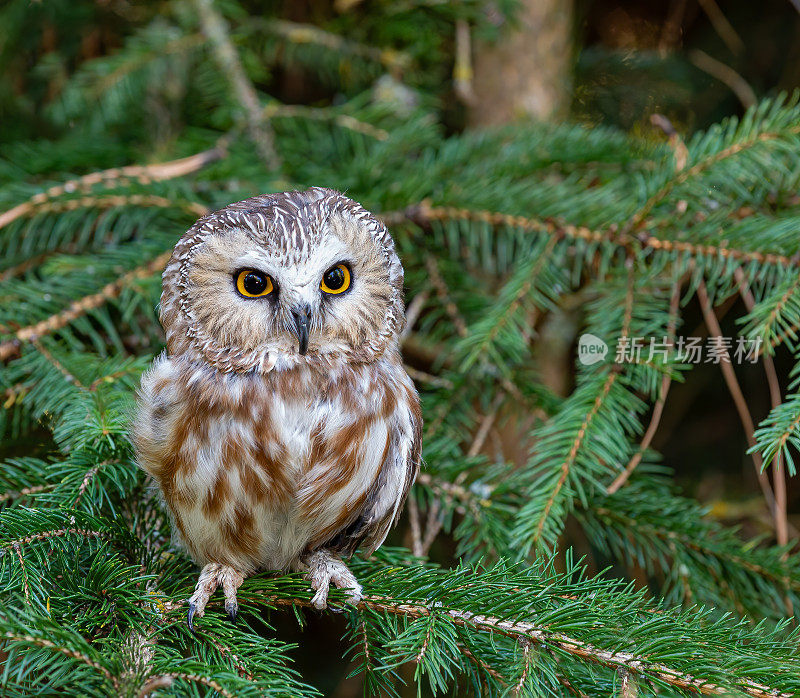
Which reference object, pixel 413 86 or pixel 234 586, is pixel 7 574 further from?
pixel 413 86

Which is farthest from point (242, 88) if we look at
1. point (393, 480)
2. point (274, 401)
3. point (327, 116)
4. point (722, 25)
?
point (722, 25)

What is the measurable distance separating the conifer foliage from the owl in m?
0.10

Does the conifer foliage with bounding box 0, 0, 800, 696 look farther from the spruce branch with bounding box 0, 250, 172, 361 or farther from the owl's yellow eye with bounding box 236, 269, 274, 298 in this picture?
the owl's yellow eye with bounding box 236, 269, 274, 298

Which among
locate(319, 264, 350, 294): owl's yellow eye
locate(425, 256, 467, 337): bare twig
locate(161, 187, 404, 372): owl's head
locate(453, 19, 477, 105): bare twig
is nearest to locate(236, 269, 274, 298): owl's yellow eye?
locate(161, 187, 404, 372): owl's head

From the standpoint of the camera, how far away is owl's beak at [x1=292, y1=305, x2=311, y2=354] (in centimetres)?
168

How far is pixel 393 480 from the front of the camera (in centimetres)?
184

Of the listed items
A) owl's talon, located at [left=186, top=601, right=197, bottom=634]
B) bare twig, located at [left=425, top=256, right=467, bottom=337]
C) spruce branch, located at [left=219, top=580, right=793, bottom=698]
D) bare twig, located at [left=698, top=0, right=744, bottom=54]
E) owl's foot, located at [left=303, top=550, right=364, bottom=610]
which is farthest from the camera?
bare twig, located at [left=698, top=0, right=744, bottom=54]

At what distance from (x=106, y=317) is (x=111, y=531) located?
0.78m

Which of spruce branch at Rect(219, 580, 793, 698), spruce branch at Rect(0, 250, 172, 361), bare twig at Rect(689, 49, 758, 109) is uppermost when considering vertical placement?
bare twig at Rect(689, 49, 758, 109)

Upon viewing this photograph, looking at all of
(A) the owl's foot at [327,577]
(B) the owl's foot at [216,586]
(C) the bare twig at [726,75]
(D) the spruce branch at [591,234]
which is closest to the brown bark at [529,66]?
(C) the bare twig at [726,75]

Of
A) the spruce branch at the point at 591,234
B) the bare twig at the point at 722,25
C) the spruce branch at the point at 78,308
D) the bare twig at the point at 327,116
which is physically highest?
the bare twig at the point at 722,25

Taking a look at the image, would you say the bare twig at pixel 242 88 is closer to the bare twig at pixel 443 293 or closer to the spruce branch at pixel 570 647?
the bare twig at pixel 443 293

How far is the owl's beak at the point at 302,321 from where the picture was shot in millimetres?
1682

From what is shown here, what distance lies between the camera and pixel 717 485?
10.7 feet
